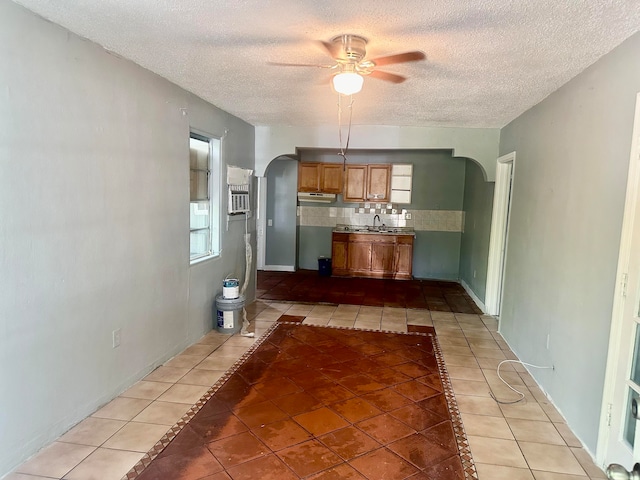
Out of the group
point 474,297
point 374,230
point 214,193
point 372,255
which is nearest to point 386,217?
point 374,230

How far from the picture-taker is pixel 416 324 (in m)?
4.68

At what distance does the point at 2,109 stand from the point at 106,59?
85 cm

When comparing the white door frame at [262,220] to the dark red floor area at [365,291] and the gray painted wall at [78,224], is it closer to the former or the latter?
the dark red floor area at [365,291]

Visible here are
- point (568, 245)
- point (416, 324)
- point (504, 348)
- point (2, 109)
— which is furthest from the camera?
point (416, 324)

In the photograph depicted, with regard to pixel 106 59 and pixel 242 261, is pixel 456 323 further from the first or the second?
pixel 106 59

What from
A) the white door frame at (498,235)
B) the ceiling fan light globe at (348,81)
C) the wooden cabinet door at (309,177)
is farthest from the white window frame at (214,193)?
the wooden cabinet door at (309,177)

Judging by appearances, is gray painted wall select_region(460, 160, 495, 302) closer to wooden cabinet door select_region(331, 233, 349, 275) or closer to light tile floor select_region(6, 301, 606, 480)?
light tile floor select_region(6, 301, 606, 480)

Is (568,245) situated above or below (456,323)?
above

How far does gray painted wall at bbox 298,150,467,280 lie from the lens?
7.30m

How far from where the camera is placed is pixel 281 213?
7.71 m

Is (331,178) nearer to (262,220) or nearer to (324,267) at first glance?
(262,220)

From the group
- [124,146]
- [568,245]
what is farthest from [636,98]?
[124,146]

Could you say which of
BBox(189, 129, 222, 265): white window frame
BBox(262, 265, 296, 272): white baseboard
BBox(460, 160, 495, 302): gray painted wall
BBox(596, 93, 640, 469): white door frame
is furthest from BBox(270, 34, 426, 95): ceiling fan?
BBox(262, 265, 296, 272): white baseboard

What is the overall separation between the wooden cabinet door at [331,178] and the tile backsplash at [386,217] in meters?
0.48
